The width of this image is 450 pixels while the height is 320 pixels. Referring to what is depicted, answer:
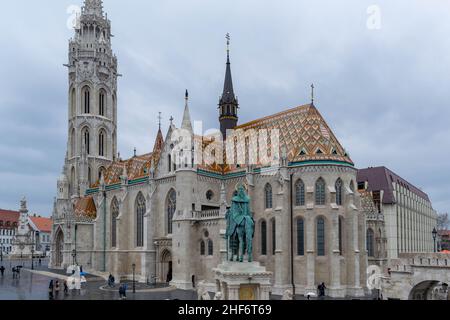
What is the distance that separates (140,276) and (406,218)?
40.0 meters

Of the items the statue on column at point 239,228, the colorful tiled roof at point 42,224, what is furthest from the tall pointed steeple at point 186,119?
the colorful tiled roof at point 42,224

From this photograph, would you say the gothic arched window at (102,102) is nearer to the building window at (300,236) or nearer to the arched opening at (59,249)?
the arched opening at (59,249)

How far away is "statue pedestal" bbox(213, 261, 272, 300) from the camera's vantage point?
21.6m

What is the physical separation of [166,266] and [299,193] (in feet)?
55.8

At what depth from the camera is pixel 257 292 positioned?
22109mm

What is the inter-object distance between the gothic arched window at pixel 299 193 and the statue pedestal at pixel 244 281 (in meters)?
21.0

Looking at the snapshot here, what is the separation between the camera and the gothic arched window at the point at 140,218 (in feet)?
179

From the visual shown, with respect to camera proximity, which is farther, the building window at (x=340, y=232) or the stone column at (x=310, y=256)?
the building window at (x=340, y=232)

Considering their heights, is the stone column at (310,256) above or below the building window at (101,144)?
below

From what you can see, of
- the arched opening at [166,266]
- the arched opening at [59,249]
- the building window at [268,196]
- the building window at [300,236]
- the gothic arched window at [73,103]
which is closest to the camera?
the building window at [300,236]

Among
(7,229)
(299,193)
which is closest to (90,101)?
(299,193)

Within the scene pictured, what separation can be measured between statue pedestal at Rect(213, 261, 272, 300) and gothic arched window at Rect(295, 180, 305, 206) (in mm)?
20974

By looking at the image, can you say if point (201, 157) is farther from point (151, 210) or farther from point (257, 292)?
point (257, 292)

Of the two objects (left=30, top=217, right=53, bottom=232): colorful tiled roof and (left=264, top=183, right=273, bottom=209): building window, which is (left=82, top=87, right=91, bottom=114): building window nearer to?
(left=264, top=183, right=273, bottom=209): building window
